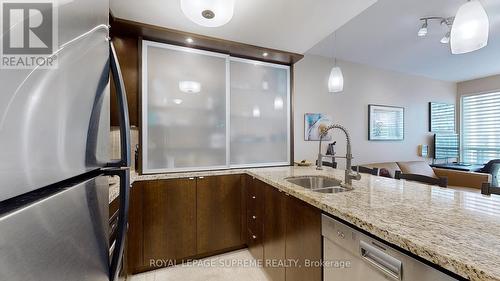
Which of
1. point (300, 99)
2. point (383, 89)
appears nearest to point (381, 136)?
point (383, 89)

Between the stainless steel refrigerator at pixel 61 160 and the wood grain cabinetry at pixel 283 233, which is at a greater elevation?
the stainless steel refrigerator at pixel 61 160

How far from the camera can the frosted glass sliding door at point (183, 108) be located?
80.9 inches

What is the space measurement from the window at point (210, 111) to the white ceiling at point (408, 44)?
3.52 ft

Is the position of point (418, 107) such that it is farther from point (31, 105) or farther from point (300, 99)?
point (31, 105)

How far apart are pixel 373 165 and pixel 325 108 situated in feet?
4.49

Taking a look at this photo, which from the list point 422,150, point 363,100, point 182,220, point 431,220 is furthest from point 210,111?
point 422,150

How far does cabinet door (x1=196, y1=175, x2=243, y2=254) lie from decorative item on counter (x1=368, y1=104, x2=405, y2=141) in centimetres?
297

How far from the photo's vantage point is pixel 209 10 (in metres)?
1.20

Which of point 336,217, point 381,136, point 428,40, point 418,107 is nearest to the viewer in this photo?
point 336,217

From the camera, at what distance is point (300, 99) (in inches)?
128

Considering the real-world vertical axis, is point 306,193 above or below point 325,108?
below

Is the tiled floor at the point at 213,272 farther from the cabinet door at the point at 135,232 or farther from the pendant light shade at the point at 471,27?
the pendant light shade at the point at 471,27

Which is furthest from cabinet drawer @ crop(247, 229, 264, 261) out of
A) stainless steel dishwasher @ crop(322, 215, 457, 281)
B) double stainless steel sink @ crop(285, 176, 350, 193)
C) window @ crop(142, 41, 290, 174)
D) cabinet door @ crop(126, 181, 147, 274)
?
cabinet door @ crop(126, 181, 147, 274)

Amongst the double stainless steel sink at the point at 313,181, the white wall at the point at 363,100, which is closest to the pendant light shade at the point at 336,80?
the white wall at the point at 363,100
